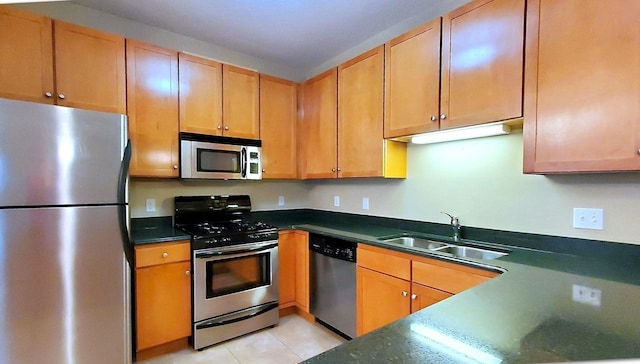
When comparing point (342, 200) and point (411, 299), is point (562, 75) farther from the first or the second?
point (342, 200)

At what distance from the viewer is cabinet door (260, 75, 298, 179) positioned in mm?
3010

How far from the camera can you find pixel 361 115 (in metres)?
2.55

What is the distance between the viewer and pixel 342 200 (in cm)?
319

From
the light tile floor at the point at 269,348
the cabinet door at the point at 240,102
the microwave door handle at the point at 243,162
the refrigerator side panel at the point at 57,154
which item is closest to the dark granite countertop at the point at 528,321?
the light tile floor at the point at 269,348

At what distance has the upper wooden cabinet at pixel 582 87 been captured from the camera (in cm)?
125

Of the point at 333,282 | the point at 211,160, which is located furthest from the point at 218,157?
the point at 333,282

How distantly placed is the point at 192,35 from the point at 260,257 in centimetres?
211

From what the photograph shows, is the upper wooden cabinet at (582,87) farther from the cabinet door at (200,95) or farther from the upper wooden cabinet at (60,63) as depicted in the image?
the upper wooden cabinet at (60,63)

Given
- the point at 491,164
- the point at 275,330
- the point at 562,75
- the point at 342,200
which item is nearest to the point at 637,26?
the point at 562,75

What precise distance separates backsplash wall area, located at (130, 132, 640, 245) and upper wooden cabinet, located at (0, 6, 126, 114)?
779mm

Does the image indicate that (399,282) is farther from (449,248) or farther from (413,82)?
(413,82)

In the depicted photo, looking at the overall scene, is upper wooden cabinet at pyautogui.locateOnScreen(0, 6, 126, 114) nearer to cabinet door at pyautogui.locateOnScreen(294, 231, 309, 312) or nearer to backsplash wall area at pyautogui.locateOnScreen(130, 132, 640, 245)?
backsplash wall area at pyautogui.locateOnScreen(130, 132, 640, 245)

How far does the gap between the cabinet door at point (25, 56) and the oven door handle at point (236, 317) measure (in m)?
1.91

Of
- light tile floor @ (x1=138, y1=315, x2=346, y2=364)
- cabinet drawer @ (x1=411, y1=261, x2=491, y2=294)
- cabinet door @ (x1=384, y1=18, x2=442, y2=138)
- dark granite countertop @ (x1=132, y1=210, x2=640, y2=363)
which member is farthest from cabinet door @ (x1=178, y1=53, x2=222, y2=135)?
dark granite countertop @ (x1=132, y1=210, x2=640, y2=363)
